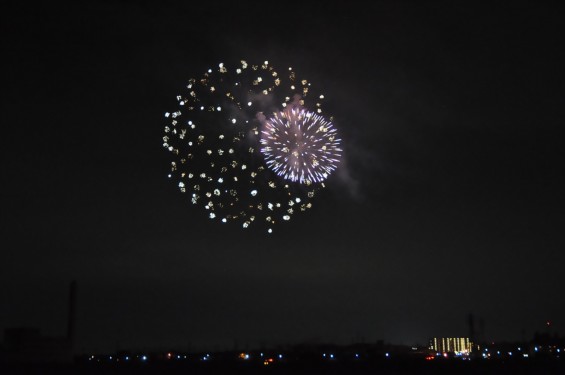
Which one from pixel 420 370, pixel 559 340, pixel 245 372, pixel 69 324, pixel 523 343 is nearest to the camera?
pixel 245 372

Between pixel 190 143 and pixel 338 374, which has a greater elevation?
pixel 190 143

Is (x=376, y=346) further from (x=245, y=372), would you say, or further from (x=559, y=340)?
(x=245, y=372)

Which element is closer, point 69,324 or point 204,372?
point 204,372

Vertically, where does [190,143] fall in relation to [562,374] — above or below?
above

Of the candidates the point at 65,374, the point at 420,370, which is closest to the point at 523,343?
the point at 420,370

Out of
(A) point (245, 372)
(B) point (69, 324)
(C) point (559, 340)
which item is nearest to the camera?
(A) point (245, 372)

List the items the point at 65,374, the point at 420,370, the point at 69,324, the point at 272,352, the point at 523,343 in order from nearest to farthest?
1. the point at 65,374
2. the point at 420,370
3. the point at 69,324
4. the point at 272,352
5. the point at 523,343

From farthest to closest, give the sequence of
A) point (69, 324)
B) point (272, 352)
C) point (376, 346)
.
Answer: point (376, 346) < point (272, 352) < point (69, 324)

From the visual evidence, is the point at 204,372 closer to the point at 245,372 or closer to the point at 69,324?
the point at 245,372

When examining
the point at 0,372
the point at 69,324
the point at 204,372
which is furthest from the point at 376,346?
the point at 0,372
